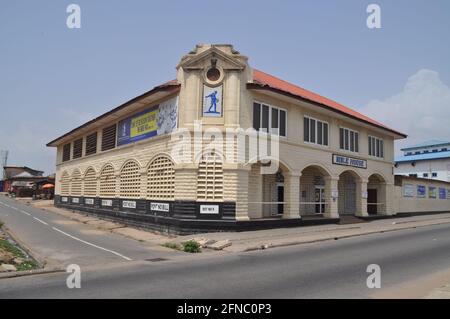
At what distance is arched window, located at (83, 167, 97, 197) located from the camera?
29.7 meters

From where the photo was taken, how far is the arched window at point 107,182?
26178 mm

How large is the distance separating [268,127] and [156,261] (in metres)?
10.3

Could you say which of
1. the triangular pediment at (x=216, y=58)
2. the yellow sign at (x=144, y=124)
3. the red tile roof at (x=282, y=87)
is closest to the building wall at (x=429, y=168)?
the red tile roof at (x=282, y=87)

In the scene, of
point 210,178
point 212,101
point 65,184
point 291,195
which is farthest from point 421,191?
point 65,184

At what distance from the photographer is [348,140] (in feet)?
84.9

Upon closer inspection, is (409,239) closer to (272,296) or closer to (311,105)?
(311,105)

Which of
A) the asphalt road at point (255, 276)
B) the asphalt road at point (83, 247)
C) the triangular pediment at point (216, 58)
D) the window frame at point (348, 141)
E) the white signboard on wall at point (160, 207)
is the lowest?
the asphalt road at point (83, 247)

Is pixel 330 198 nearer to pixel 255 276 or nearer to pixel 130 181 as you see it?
pixel 130 181

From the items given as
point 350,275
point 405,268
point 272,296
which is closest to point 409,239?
point 405,268

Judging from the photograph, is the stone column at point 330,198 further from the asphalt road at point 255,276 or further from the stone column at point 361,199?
the asphalt road at point 255,276

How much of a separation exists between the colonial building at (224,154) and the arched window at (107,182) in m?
0.07

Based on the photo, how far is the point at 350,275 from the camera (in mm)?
9266

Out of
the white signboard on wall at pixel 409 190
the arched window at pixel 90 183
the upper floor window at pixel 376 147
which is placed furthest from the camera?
the white signboard on wall at pixel 409 190

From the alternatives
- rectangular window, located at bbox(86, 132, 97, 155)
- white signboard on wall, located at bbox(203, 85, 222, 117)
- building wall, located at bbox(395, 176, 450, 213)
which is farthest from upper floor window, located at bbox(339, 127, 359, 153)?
rectangular window, located at bbox(86, 132, 97, 155)
